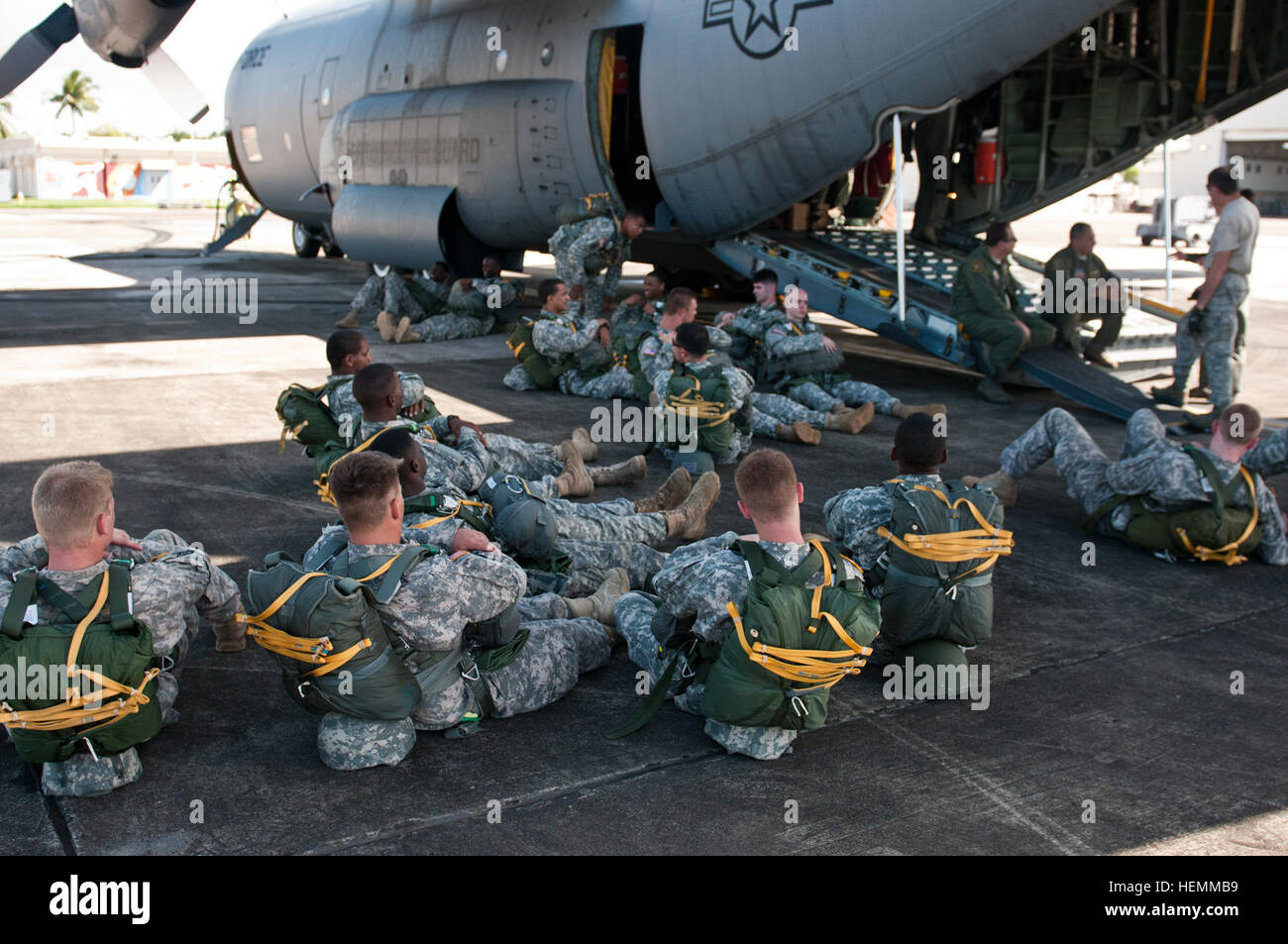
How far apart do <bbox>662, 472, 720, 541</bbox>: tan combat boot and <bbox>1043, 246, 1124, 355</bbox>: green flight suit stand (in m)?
5.60

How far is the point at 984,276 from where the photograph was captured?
410 inches

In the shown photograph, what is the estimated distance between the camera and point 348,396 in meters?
6.65

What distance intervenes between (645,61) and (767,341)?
3727 millimetres

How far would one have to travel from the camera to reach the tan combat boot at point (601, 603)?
521 cm

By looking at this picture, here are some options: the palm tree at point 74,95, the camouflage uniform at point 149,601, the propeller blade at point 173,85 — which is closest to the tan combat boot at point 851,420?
the camouflage uniform at point 149,601

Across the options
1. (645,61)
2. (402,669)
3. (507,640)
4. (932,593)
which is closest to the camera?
(402,669)

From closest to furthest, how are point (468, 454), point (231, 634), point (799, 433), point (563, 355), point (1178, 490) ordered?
point (231, 634), point (468, 454), point (1178, 490), point (799, 433), point (563, 355)

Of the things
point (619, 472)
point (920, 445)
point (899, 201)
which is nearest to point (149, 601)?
point (920, 445)

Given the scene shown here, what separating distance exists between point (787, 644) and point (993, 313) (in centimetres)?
717

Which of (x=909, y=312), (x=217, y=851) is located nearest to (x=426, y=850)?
(x=217, y=851)

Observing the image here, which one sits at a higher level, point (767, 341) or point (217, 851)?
point (767, 341)

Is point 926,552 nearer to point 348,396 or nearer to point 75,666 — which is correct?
point 75,666
